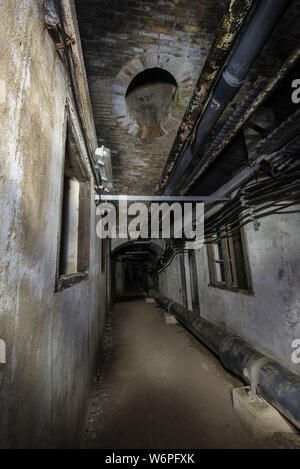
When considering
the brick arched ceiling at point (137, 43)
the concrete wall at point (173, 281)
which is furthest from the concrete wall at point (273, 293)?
the concrete wall at point (173, 281)

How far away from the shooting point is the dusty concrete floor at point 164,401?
184 centimetres

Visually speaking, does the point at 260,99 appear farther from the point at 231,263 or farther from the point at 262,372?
the point at 262,372

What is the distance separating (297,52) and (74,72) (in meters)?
1.49

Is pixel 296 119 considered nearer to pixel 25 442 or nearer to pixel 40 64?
pixel 40 64

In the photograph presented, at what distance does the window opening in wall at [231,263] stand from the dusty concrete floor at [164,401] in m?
1.31

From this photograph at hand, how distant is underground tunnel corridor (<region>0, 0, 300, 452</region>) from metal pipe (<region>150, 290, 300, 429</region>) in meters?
0.02

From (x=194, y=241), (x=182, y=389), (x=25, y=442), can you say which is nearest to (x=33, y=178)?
(x=25, y=442)

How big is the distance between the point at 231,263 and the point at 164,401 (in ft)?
7.29

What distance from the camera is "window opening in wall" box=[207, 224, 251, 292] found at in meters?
3.18

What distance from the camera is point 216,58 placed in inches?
50.0

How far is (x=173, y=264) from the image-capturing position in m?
6.95

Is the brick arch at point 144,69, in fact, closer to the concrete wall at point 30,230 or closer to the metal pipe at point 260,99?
the metal pipe at point 260,99

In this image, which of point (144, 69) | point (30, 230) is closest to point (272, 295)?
point (30, 230)

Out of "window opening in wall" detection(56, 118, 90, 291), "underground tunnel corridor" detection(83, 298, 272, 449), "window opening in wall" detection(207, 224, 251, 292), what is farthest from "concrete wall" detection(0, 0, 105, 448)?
"window opening in wall" detection(207, 224, 251, 292)
